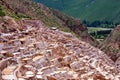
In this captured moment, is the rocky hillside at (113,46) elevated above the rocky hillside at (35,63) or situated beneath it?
situated beneath

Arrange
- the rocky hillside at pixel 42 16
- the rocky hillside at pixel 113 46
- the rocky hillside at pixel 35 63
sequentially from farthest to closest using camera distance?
1. the rocky hillside at pixel 42 16
2. the rocky hillside at pixel 113 46
3. the rocky hillside at pixel 35 63

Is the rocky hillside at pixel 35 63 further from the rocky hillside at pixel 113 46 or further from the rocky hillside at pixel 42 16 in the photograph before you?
the rocky hillside at pixel 42 16

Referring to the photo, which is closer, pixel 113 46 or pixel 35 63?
pixel 35 63

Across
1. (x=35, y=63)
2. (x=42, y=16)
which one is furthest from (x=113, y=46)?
(x=35, y=63)

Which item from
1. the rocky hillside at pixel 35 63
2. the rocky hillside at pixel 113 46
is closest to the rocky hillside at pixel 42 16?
the rocky hillside at pixel 113 46

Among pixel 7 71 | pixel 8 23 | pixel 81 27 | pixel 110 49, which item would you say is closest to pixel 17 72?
pixel 7 71

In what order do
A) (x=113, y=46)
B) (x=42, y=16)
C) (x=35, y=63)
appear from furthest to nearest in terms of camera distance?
(x=42, y=16), (x=113, y=46), (x=35, y=63)

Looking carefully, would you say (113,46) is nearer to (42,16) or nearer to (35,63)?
(42,16)

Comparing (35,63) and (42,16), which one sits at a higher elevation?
(42,16)

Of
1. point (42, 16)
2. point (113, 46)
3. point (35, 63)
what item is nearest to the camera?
point (35, 63)

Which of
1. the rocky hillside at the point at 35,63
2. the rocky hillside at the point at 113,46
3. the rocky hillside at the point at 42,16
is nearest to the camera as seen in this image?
the rocky hillside at the point at 35,63

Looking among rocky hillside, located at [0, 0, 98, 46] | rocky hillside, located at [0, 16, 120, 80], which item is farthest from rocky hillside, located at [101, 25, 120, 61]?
rocky hillside, located at [0, 16, 120, 80]

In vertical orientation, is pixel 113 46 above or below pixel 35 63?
below

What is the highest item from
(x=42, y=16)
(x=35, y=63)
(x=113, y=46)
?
(x=42, y=16)
